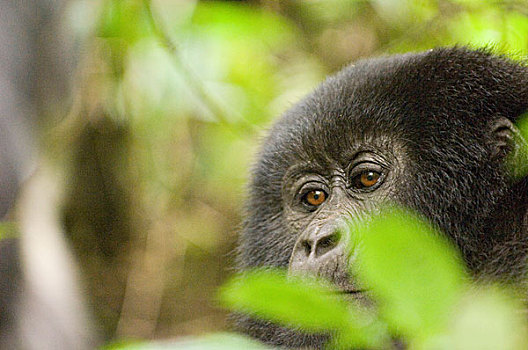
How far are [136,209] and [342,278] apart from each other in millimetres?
2970

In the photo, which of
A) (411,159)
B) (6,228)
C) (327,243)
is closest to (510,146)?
(411,159)

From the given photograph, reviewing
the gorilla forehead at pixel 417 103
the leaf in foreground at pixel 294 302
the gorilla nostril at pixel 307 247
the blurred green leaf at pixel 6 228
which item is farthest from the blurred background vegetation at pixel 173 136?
the leaf in foreground at pixel 294 302

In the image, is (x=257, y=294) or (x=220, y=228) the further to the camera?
(x=220, y=228)

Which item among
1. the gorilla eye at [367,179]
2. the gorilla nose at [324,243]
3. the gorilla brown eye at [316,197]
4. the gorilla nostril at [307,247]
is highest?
the gorilla eye at [367,179]

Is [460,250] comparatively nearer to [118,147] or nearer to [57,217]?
[57,217]

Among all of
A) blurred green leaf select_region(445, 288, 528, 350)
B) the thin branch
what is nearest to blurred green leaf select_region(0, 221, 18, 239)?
the thin branch

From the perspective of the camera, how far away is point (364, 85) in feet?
7.32

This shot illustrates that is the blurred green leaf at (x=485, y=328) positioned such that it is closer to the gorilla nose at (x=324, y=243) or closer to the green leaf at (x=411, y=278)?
the green leaf at (x=411, y=278)

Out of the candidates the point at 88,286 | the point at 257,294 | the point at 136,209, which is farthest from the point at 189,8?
the point at 257,294

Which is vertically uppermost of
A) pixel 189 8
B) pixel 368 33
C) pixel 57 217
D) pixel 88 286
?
pixel 368 33

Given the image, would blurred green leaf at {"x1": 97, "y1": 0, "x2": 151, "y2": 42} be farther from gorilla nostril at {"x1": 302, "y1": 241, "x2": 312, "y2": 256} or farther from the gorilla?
gorilla nostril at {"x1": 302, "y1": 241, "x2": 312, "y2": 256}

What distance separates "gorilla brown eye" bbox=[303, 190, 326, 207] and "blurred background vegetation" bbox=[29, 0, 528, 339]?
1355mm

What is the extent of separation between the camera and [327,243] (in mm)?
1953

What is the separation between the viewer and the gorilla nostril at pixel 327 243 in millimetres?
1934
